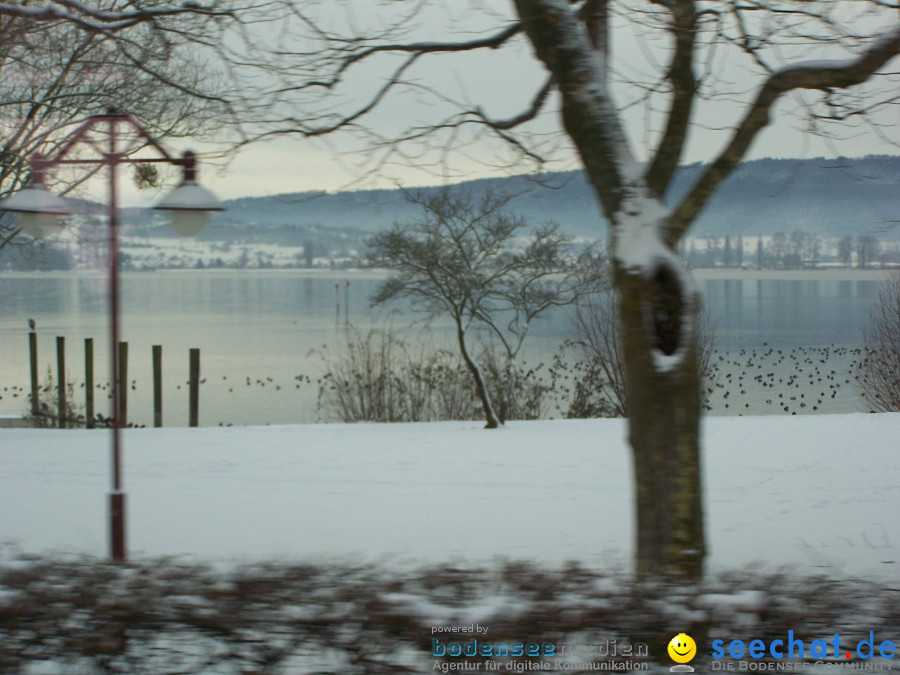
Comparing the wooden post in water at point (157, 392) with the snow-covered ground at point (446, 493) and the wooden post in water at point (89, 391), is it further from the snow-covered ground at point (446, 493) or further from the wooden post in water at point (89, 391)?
the snow-covered ground at point (446, 493)

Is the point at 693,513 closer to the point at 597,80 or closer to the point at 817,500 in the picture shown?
the point at 597,80

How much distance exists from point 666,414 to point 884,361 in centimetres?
1814

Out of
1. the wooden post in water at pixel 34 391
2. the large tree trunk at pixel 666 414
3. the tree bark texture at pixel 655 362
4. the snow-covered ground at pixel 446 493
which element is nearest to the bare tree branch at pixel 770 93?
the tree bark texture at pixel 655 362

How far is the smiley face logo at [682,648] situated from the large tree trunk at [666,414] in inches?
89.3

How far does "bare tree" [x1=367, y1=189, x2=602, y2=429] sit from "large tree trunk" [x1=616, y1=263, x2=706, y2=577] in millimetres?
10665

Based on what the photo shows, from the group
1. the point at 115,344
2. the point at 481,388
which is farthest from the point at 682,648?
the point at 481,388

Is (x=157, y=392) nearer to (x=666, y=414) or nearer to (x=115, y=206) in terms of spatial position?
(x=115, y=206)

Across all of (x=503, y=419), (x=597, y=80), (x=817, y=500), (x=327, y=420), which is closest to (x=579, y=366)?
(x=503, y=419)

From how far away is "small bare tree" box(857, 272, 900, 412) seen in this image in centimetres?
2142

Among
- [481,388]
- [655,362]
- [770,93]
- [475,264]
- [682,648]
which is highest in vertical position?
[770,93]

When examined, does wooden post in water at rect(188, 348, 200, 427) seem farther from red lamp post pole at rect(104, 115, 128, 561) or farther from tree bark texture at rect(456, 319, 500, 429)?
red lamp post pole at rect(104, 115, 128, 561)

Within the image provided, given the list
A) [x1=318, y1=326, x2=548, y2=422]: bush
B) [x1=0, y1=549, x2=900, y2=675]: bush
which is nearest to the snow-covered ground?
[x1=0, y1=549, x2=900, y2=675]: bush

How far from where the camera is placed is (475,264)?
17.3 meters

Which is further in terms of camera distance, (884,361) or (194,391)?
(194,391)
